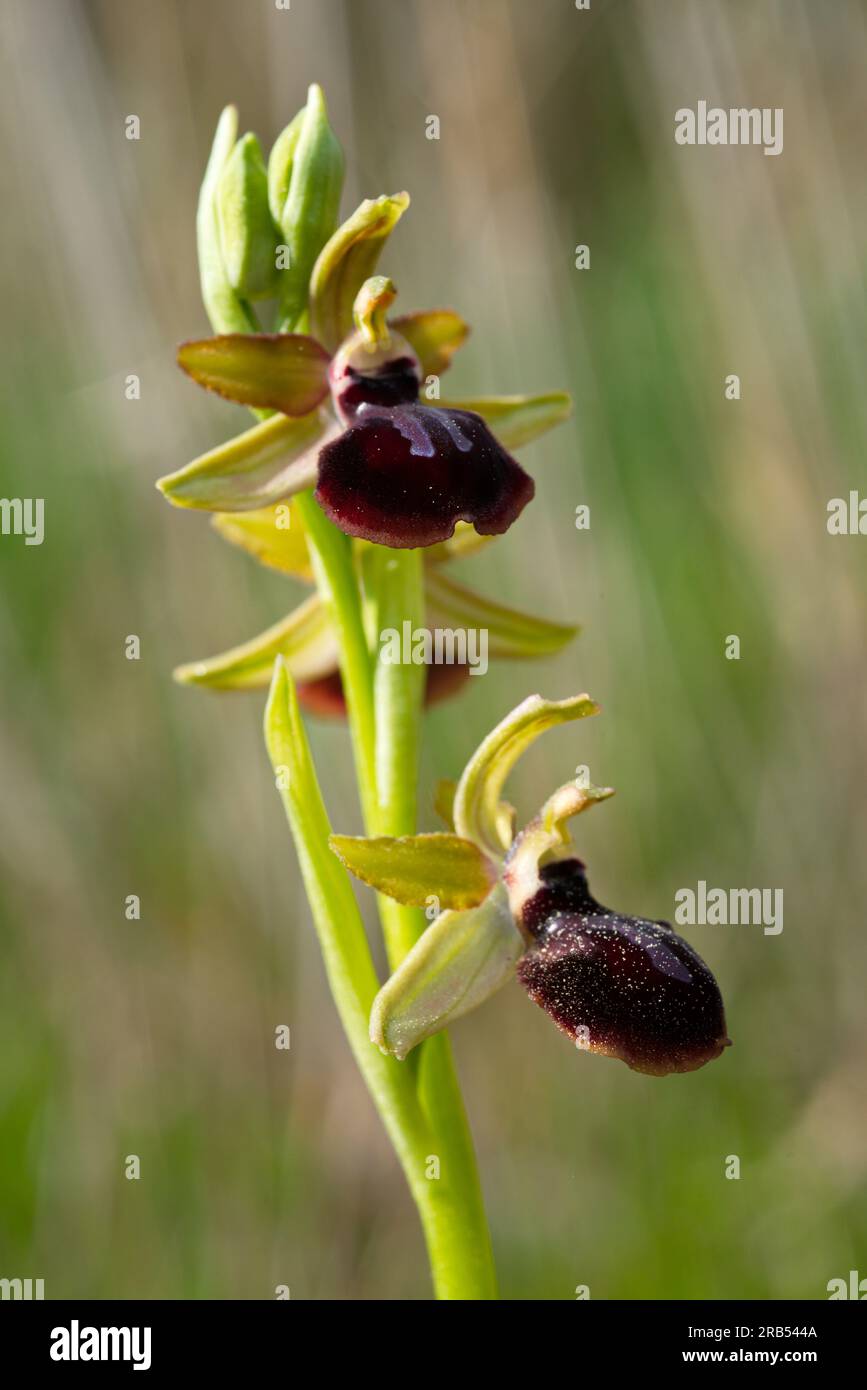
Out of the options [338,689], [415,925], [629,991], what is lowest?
[629,991]

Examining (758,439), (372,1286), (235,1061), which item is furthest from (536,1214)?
(758,439)

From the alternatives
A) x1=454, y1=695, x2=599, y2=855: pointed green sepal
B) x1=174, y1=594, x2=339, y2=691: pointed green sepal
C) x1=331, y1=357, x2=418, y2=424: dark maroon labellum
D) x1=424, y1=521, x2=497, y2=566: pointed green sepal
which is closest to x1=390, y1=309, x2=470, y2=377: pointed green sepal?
x1=331, y1=357, x2=418, y2=424: dark maroon labellum

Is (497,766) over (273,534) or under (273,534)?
under

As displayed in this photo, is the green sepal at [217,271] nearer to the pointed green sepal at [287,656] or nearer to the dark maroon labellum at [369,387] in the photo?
the dark maroon labellum at [369,387]

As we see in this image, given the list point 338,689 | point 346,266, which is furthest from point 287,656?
point 346,266

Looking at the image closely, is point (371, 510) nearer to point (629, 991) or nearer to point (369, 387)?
point (369, 387)

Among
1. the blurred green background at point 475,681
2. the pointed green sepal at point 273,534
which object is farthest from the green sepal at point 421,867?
the blurred green background at point 475,681

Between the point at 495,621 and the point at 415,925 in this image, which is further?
the point at 495,621

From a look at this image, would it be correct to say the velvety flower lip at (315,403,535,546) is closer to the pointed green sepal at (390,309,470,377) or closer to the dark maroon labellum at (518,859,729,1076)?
the pointed green sepal at (390,309,470,377)
